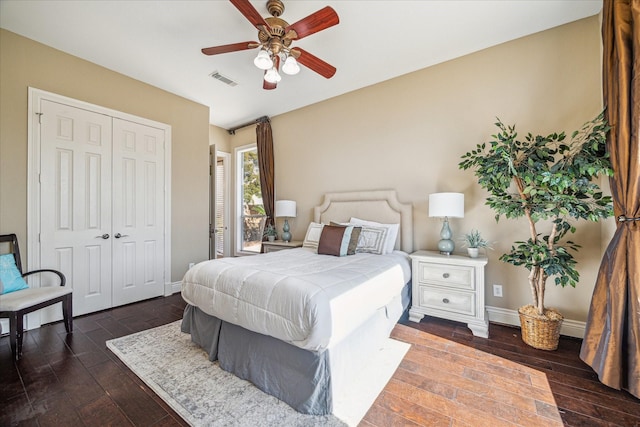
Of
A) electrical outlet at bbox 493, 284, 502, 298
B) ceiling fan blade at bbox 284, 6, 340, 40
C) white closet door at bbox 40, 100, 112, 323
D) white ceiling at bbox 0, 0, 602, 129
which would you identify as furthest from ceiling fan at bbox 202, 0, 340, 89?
electrical outlet at bbox 493, 284, 502, 298

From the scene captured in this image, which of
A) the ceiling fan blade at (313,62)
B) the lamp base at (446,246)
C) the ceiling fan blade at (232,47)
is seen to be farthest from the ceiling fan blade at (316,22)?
the lamp base at (446,246)

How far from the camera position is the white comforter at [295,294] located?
1473 millimetres

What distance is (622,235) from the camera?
1789 millimetres

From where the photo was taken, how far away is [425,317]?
9.72 ft

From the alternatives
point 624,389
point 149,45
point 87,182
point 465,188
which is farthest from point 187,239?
point 624,389

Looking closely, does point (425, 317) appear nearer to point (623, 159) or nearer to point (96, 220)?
point (623, 159)

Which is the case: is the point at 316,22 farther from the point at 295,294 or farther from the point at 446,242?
the point at 446,242

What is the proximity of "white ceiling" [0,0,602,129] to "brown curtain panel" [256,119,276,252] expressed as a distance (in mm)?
1256

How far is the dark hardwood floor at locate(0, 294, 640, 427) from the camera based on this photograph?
4.96ft

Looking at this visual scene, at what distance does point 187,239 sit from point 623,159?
16.1 ft

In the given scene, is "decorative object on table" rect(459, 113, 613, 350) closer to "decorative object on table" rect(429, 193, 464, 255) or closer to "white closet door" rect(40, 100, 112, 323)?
"decorative object on table" rect(429, 193, 464, 255)

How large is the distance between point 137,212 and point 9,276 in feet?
4.35

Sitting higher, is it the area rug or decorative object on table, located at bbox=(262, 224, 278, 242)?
decorative object on table, located at bbox=(262, 224, 278, 242)

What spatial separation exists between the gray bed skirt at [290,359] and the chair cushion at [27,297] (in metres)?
1.38
